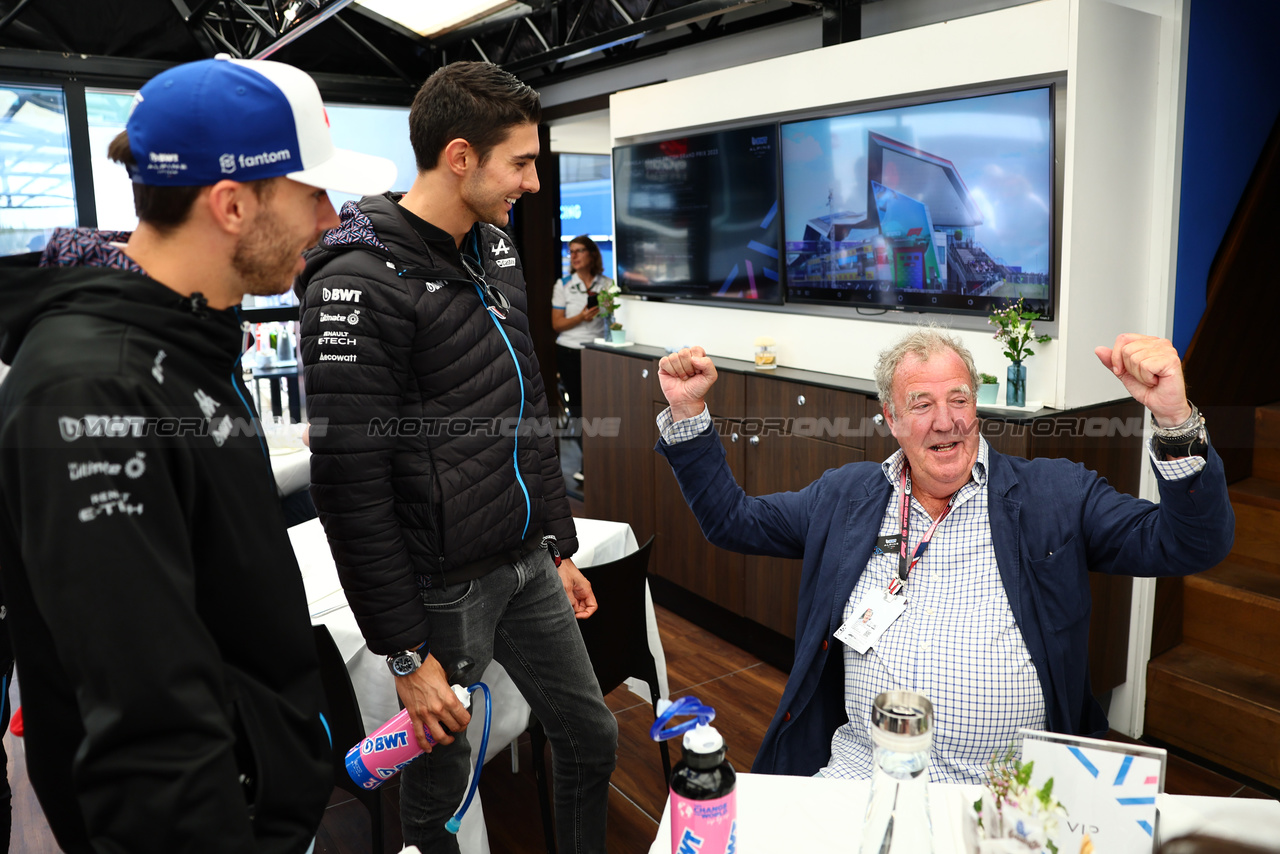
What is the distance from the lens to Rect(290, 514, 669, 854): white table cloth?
222 cm

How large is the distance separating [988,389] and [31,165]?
5594mm

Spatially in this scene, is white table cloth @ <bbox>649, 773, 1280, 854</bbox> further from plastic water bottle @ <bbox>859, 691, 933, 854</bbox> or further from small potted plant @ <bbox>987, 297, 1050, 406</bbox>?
small potted plant @ <bbox>987, 297, 1050, 406</bbox>

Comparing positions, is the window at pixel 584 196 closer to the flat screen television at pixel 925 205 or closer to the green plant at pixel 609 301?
the green plant at pixel 609 301

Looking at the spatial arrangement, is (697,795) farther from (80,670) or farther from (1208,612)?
(1208,612)

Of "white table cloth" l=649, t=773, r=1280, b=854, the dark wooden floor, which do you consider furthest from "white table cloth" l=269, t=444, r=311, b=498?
"white table cloth" l=649, t=773, r=1280, b=854

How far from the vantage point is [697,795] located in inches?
36.2

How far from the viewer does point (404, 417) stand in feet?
5.55

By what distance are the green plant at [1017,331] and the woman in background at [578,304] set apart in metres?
3.44

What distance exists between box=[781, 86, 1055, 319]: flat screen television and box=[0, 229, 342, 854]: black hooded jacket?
2589mm

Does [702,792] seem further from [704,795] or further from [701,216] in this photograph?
[701,216]

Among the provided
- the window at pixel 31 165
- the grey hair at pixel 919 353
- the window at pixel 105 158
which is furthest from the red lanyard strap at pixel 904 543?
the window at pixel 105 158

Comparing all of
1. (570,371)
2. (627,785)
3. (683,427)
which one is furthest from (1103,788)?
(570,371)

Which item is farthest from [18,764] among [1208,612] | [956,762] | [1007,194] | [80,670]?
[1208,612]

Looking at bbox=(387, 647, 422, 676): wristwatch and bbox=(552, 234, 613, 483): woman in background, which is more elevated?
bbox=(552, 234, 613, 483): woman in background
